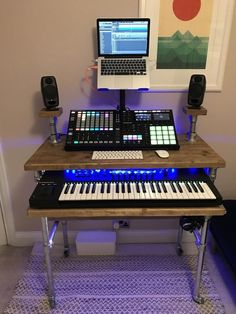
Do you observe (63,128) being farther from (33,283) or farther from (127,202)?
(33,283)

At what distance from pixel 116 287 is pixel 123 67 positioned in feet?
4.28

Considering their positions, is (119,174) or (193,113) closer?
(119,174)

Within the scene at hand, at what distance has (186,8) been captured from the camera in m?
1.50

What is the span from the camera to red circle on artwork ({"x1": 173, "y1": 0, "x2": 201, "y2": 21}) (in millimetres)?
1491

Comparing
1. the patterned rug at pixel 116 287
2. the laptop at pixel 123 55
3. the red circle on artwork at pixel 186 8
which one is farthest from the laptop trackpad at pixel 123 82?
the patterned rug at pixel 116 287

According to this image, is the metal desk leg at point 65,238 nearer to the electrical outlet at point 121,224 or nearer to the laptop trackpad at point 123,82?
the electrical outlet at point 121,224

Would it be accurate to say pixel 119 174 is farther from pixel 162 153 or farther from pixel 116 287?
pixel 116 287

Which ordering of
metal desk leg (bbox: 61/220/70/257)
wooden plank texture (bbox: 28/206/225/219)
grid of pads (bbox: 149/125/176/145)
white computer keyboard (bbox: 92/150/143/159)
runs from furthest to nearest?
metal desk leg (bbox: 61/220/70/257)
grid of pads (bbox: 149/125/176/145)
white computer keyboard (bbox: 92/150/143/159)
wooden plank texture (bbox: 28/206/225/219)

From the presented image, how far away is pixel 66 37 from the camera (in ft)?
5.09

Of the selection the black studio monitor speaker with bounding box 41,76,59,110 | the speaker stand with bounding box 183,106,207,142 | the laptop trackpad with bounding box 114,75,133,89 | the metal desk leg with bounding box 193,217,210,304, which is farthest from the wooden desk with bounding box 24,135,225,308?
the laptop trackpad with bounding box 114,75,133,89

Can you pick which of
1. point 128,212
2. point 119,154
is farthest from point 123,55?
point 128,212

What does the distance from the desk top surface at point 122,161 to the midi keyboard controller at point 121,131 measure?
5cm

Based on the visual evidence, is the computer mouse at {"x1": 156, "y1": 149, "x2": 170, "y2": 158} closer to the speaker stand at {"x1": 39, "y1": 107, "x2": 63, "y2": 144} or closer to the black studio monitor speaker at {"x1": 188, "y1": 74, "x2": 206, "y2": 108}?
the black studio monitor speaker at {"x1": 188, "y1": 74, "x2": 206, "y2": 108}

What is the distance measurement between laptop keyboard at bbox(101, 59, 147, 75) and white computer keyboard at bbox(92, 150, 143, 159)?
1.47 feet
